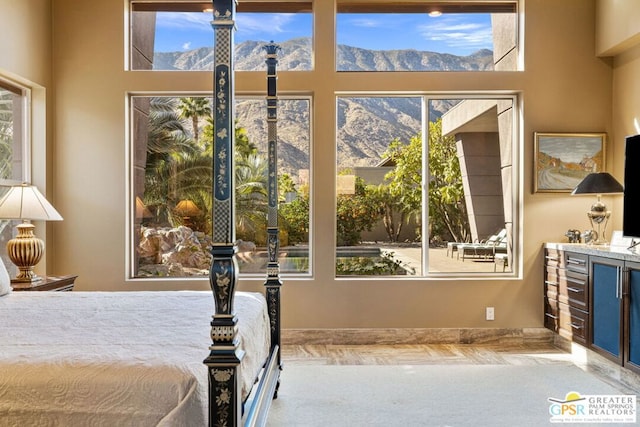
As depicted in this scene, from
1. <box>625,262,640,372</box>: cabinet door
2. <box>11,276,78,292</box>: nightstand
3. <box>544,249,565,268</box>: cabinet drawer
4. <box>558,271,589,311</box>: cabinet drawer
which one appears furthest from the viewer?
<box>544,249,565,268</box>: cabinet drawer

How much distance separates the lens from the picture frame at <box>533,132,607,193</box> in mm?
4551

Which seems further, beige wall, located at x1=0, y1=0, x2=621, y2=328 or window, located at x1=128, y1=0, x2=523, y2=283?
window, located at x1=128, y1=0, x2=523, y2=283

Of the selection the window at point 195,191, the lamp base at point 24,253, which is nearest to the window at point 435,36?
the window at point 195,191

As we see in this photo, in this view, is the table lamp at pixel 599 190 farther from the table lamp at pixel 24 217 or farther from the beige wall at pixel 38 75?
the beige wall at pixel 38 75

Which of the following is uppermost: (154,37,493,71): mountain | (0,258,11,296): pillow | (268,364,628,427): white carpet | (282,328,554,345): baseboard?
(154,37,493,71): mountain

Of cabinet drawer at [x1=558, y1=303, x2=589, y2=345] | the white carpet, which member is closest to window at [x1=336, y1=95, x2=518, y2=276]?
cabinet drawer at [x1=558, y1=303, x2=589, y2=345]

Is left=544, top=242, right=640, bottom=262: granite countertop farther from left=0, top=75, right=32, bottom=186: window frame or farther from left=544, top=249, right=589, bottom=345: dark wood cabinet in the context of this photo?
left=0, top=75, right=32, bottom=186: window frame

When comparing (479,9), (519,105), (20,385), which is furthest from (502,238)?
(20,385)

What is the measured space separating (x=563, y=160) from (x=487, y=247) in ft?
3.73

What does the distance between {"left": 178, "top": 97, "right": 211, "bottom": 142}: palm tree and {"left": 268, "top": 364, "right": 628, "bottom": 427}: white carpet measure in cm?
264

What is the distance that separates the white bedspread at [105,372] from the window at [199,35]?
3.20 meters

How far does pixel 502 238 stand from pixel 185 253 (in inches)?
130

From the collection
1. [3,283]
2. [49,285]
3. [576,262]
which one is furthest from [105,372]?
[576,262]

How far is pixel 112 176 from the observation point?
4.55m
